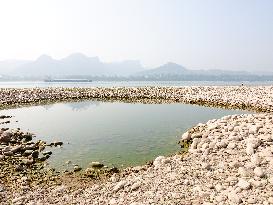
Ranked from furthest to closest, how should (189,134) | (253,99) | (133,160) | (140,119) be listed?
(253,99)
(140,119)
(189,134)
(133,160)

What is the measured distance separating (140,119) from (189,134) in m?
11.4

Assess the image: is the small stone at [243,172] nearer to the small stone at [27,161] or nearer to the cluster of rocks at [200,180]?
the cluster of rocks at [200,180]

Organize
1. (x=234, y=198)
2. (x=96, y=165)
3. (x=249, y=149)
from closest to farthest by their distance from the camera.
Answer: (x=234, y=198) → (x=249, y=149) → (x=96, y=165)

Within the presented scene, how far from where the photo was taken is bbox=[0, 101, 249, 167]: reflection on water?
21.2 m

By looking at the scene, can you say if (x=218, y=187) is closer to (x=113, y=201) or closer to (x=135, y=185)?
(x=135, y=185)

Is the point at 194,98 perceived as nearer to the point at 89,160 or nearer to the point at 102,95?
the point at 102,95

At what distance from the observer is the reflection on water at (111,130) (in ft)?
69.4

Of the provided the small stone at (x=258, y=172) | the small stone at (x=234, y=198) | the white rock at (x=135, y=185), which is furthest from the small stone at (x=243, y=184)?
the white rock at (x=135, y=185)

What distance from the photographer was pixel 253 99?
43.8m

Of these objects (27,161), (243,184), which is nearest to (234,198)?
(243,184)

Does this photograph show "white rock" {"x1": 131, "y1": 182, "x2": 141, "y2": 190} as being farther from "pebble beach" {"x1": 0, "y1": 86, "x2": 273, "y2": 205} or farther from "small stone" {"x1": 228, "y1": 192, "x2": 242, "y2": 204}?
"small stone" {"x1": 228, "y1": 192, "x2": 242, "y2": 204}

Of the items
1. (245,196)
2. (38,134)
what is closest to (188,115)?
(38,134)

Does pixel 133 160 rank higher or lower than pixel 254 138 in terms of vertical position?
lower

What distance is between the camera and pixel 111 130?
2923 cm
